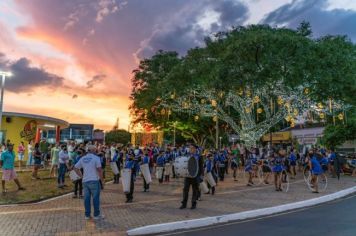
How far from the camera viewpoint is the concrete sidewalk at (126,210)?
8.66 metres

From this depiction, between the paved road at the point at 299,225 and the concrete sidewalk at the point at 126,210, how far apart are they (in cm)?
121

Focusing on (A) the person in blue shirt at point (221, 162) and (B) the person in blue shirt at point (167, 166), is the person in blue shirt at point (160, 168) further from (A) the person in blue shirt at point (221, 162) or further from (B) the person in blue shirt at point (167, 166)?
(A) the person in blue shirt at point (221, 162)

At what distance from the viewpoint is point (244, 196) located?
13789mm

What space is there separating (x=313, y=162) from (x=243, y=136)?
13.0m

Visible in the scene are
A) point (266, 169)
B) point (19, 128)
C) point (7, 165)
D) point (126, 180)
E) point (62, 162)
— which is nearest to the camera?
point (126, 180)

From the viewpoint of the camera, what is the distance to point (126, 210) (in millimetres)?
10867

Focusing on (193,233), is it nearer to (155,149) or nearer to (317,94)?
(155,149)

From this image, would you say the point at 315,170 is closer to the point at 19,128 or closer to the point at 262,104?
the point at 262,104

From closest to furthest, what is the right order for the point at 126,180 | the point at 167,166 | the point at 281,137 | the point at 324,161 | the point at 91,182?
1. the point at 91,182
2. the point at 126,180
3. the point at 167,166
4. the point at 324,161
5. the point at 281,137

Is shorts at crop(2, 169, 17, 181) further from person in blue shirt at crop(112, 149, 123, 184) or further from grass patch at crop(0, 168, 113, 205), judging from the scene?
person in blue shirt at crop(112, 149, 123, 184)

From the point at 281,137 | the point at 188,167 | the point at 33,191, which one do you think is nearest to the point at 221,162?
the point at 188,167

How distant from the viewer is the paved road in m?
8.02

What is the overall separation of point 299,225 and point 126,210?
4.94 metres

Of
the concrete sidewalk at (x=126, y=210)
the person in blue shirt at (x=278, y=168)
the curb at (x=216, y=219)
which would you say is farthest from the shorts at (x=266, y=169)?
the curb at (x=216, y=219)
